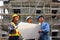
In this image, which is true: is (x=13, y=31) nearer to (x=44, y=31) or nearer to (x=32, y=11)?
(x=44, y=31)

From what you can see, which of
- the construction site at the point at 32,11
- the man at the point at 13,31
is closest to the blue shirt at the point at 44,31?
the man at the point at 13,31

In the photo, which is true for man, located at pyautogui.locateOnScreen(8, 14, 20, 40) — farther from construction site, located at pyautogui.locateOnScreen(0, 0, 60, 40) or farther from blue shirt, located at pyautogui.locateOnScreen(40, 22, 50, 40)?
construction site, located at pyautogui.locateOnScreen(0, 0, 60, 40)

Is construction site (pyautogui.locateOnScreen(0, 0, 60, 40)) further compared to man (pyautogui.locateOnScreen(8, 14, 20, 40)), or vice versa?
construction site (pyautogui.locateOnScreen(0, 0, 60, 40))

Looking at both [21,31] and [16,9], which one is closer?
[21,31]

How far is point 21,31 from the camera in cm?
581

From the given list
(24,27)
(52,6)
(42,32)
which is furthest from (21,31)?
(52,6)

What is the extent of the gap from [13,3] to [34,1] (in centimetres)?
77

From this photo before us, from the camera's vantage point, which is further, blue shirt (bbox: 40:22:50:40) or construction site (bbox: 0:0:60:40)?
construction site (bbox: 0:0:60:40)

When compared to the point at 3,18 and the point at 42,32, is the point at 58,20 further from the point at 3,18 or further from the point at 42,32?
the point at 42,32

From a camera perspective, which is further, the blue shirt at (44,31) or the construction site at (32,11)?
the construction site at (32,11)

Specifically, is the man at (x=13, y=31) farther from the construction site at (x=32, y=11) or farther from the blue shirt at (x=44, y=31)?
the construction site at (x=32, y=11)

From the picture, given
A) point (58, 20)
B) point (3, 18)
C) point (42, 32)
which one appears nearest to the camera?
point (42, 32)

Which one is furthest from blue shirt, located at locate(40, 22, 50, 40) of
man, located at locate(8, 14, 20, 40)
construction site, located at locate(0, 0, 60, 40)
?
construction site, located at locate(0, 0, 60, 40)

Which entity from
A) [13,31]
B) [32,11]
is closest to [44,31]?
[13,31]
